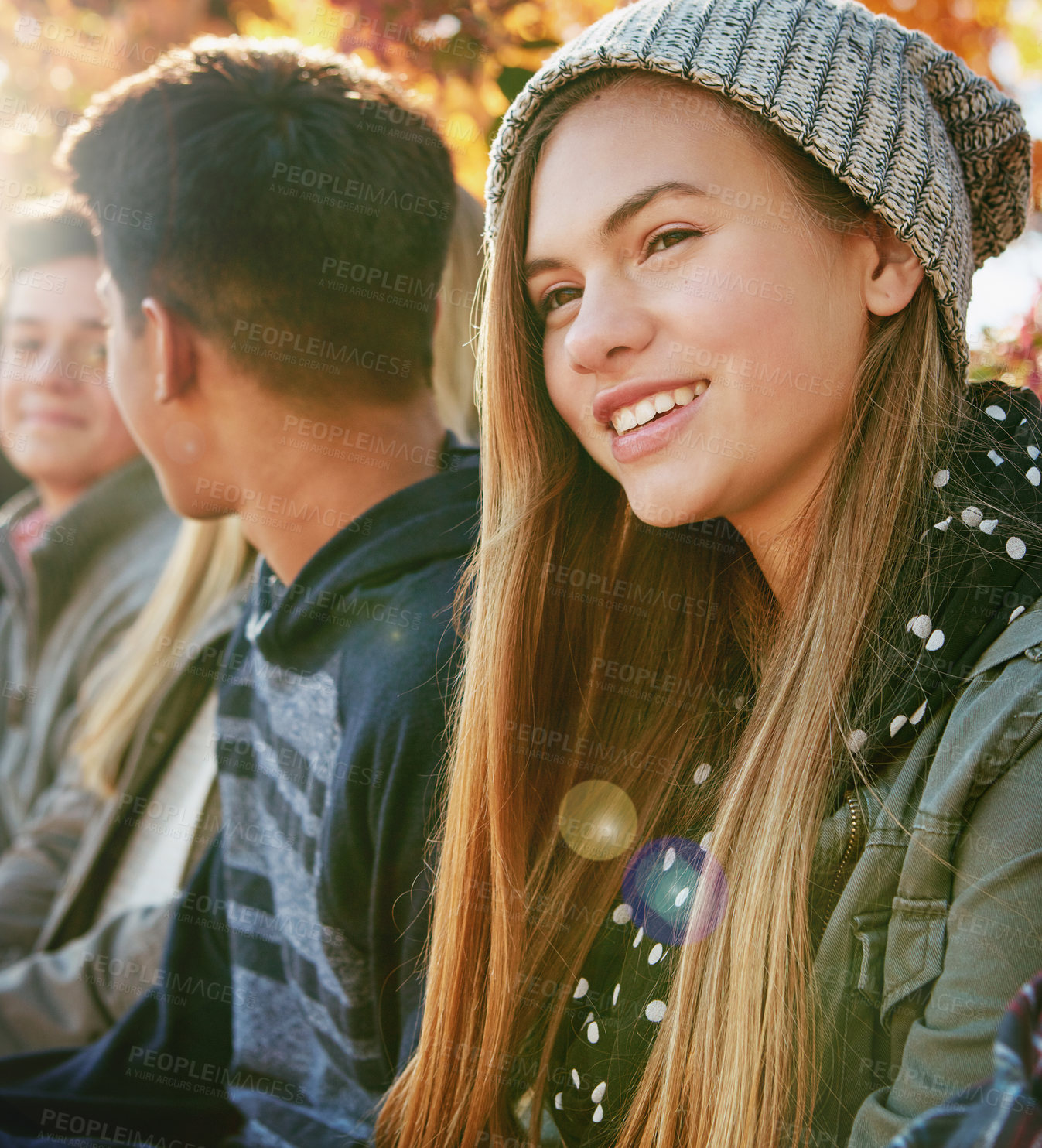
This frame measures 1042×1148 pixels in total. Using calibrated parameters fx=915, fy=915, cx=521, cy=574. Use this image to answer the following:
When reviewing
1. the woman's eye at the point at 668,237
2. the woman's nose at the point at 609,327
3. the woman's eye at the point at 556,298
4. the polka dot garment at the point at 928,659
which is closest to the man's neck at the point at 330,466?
the woman's eye at the point at 556,298

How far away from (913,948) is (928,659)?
0.37 metres

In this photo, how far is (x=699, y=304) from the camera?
1.33 metres

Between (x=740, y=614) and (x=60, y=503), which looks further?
(x=60, y=503)

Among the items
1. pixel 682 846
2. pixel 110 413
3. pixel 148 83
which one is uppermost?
pixel 148 83

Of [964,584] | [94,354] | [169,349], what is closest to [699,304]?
[964,584]

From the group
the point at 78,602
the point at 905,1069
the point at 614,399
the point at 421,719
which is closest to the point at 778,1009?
the point at 905,1069

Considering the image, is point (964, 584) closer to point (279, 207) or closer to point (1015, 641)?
point (1015, 641)

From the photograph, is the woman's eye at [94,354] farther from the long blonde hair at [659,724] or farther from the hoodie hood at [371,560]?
the long blonde hair at [659,724]

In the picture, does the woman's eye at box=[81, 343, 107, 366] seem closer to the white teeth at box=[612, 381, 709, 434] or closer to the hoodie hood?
the hoodie hood

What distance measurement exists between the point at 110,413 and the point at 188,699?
112 centimetres

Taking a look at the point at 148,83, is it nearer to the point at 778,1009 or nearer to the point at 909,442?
the point at 909,442

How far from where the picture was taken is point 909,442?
1352 millimetres

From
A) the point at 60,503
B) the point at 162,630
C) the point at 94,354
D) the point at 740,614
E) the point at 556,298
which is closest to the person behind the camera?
the point at 556,298

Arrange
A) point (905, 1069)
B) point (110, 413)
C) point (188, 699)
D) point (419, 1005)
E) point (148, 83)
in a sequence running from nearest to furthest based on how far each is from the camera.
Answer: point (905, 1069) → point (419, 1005) → point (148, 83) → point (188, 699) → point (110, 413)
